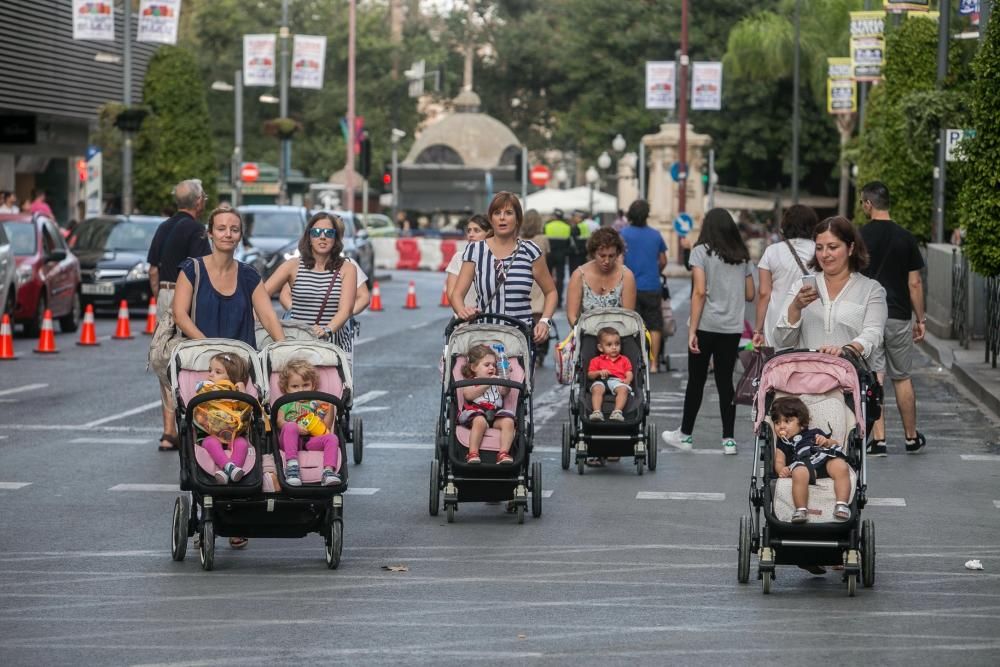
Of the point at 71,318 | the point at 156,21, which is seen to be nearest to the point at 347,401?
the point at 71,318

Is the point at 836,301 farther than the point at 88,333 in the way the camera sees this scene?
No

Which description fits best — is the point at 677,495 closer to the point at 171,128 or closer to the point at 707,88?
the point at 171,128

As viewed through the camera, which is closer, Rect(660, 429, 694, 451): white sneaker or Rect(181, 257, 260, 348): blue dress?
Rect(181, 257, 260, 348): blue dress

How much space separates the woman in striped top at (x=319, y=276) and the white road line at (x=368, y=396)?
4.64 m

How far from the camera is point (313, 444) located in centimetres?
896

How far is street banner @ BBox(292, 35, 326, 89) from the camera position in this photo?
4916 centimetres

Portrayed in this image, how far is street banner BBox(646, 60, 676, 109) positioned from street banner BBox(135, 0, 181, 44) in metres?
14.5

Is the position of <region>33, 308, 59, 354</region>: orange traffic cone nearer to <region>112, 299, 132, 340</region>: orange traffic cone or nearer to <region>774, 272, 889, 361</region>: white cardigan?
<region>112, 299, 132, 340</region>: orange traffic cone

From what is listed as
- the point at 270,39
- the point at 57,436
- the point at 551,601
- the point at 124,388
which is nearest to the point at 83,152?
the point at 270,39

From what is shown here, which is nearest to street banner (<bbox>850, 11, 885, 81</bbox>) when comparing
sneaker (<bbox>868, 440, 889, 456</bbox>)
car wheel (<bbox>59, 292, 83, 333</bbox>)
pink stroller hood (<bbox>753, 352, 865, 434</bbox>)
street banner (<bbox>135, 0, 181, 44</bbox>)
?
street banner (<bbox>135, 0, 181, 44</bbox>)

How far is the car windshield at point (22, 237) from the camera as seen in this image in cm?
2517

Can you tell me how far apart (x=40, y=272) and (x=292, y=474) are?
1699 cm

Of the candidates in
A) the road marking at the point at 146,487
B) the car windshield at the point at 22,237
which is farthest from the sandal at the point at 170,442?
the car windshield at the point at 22,237

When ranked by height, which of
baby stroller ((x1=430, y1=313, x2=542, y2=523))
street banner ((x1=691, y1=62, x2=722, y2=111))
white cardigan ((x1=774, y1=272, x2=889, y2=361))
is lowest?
baby stroller ((x1=430, y1=313, x2=542, y2=523))
